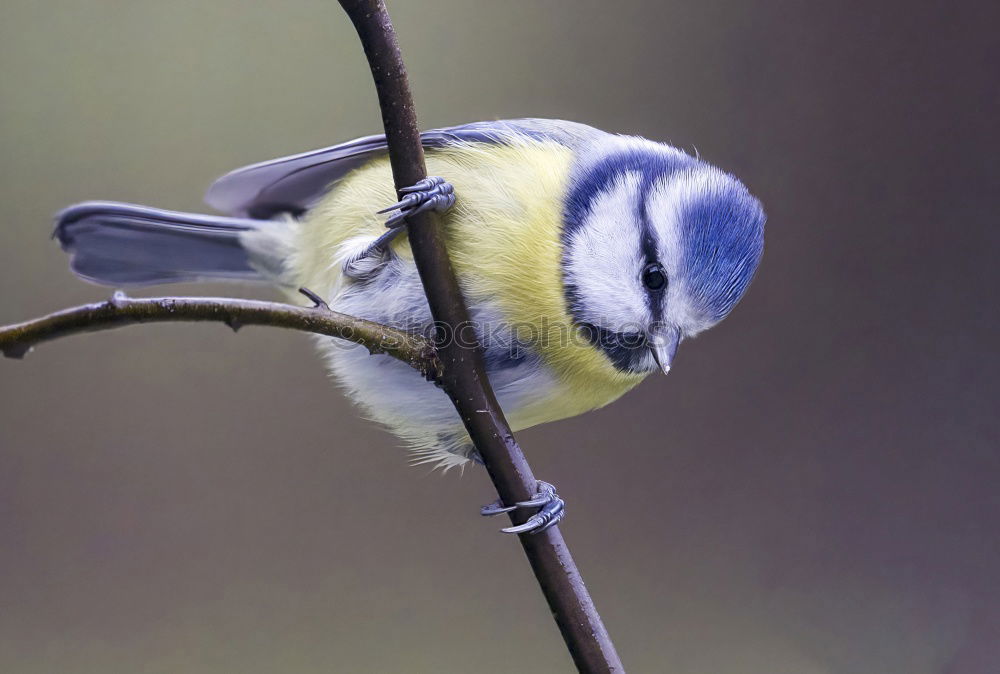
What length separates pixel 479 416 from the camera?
640mm

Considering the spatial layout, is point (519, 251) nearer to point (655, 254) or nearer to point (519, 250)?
point (519, 250)

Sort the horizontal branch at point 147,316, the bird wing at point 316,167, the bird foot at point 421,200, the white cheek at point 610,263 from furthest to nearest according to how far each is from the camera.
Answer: the bird wing at point 316,167, the white cheek at point 610,263, the bird foot at point 421,200, the horizontal branch at point 147,316

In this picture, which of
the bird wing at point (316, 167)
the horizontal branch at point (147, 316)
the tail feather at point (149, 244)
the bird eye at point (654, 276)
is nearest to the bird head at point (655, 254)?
the bird eye at point (654, 276)

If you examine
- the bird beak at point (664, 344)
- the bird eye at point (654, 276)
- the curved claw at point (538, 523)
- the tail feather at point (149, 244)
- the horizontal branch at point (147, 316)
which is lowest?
the curved claw at point (538, 523)

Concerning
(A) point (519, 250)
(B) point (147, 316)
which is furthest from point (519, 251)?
(B) point (147, 316)

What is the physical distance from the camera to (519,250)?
0.73m

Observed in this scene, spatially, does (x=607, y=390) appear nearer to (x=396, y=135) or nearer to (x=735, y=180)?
(x=735, y=180)

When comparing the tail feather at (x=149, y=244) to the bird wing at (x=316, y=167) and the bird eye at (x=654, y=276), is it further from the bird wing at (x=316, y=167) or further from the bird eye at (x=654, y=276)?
the bird eye at (x=654, y=276)

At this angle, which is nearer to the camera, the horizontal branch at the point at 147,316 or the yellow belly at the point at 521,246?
the horizontal branch at the point at 147,316

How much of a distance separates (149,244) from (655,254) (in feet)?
1.92

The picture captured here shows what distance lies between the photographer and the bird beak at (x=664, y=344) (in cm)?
70

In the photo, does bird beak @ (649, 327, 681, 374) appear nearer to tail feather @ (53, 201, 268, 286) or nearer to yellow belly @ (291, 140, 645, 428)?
yellow belly @ (291, 140, 645, 428)

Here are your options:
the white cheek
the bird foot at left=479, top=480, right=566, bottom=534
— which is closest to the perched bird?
the white cheek

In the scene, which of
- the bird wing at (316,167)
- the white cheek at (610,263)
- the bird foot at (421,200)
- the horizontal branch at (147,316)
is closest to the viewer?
the horizontal branch at (147,316)
